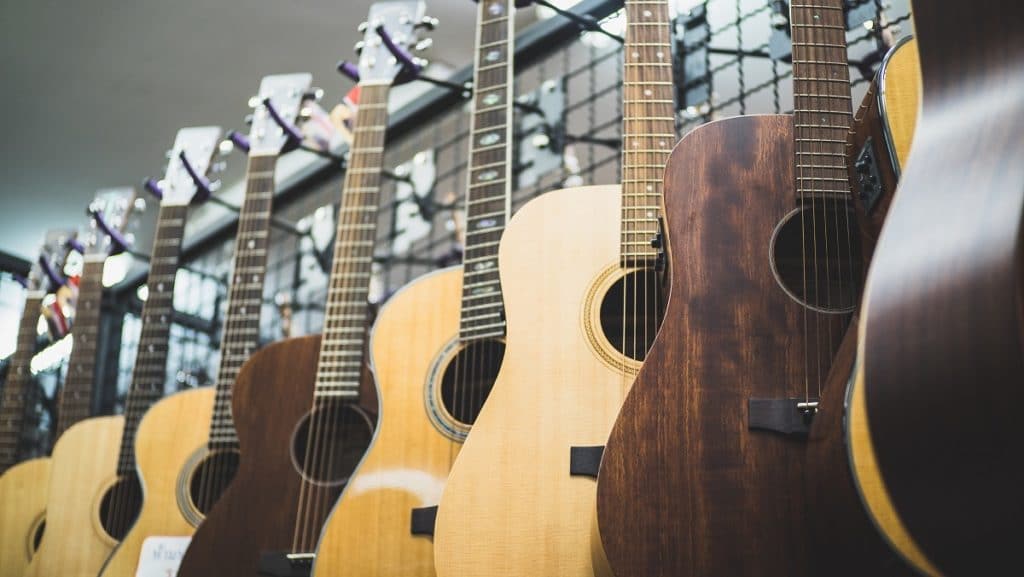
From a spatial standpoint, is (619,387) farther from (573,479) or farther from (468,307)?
(468,307)

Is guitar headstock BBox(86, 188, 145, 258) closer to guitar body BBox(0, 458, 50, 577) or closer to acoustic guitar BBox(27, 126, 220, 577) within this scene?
acoustic guitar BBox(27, 126, 220, 577)

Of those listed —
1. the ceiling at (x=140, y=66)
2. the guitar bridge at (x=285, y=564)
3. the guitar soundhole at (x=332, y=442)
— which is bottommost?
the guitar bridge at (x=285, y=564)

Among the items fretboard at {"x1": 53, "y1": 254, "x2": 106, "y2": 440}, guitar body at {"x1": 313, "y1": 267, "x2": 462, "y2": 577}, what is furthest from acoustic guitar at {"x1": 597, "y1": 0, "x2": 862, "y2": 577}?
fretboard at {"x1": 53, "y1": 254, "x2": 106, "y2": 440}

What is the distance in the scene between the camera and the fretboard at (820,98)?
→ 1411mm

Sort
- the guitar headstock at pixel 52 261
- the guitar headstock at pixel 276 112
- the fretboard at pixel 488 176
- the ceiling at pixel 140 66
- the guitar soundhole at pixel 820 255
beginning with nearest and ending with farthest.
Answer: the guitar soundhole at pixel 820 255 < the fretboard at pixel 488 176 < the guitar headstock at pixel 276 112 < the guitar headstock at pixel 52 261 < the ceiling at pixel 140 66

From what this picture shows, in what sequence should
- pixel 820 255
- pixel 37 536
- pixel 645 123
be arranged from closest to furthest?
1. pixel 820 255
2. pixel 645 123
3. pixel 37 536

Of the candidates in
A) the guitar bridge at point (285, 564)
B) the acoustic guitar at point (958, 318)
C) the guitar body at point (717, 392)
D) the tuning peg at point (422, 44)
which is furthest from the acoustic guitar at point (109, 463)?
the acoustic guitar at point (958, 318)

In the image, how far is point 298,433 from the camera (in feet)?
7.72

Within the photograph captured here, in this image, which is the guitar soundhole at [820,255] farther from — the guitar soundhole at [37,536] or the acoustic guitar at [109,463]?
the guitar soundhole at [37,536]

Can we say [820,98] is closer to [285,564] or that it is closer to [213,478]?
[285,564]

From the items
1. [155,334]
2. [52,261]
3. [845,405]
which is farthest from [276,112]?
[845,405]

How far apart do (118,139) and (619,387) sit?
16.4 feet

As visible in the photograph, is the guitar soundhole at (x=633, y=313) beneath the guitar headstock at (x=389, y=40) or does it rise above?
beneath

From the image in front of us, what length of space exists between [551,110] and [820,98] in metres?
→ 1.83
